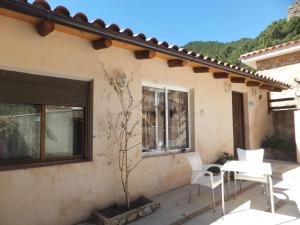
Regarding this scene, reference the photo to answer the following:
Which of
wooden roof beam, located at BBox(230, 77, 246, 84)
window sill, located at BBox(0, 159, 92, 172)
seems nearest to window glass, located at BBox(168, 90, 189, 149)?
wooden roof beam, located at BBox(230, 77, 246, 84)

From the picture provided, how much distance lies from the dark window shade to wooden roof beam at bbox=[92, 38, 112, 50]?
932mm

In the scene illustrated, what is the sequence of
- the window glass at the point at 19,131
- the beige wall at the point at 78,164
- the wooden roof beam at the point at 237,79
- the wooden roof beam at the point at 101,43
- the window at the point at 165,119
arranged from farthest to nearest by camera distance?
the wooden roof beam at the point at 237,79 < the window at the point at 165,119 < the wooden roof beam at the point at 101,43 < the window glass at the point at 19,131 < the beige wall at the point at 78,164

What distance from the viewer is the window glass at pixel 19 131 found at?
190 inches

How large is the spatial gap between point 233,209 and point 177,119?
11.6 ft

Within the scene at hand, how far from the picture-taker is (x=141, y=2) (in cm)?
1443

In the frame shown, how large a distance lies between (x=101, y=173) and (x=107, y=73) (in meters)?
2.55

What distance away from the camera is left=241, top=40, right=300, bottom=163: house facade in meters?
13.3

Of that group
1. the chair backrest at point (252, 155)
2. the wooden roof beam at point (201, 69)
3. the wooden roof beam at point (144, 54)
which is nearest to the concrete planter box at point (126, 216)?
the chair backrest at point (252, 155)

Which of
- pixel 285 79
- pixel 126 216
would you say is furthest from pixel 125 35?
pixel 285 79

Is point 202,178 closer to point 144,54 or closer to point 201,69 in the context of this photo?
point 144,54

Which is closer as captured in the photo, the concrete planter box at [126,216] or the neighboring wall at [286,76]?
the concrete planter box at [126,216]

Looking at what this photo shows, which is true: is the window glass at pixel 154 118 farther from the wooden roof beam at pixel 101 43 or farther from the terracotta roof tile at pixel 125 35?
the wooden roof beam at pixel 101 43

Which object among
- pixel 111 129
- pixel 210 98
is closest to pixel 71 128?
pixel 111 129

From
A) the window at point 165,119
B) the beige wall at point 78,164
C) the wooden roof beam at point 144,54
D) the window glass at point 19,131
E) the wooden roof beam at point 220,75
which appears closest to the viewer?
the beige wall at point 78,164
